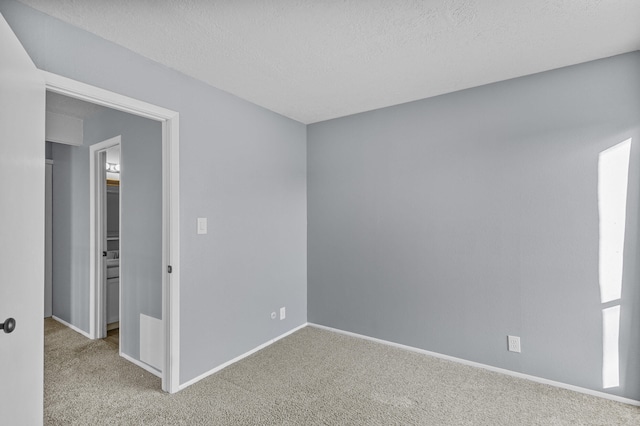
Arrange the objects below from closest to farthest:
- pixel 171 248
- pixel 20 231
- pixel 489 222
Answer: pixel 20 231, pixel 171 248, pixel 489 222

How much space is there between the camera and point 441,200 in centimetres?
289

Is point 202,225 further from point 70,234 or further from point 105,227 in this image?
point 70,234

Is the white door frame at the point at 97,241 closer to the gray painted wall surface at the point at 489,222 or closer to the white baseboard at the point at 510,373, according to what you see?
the gray painted wall surface at the point at 489,222

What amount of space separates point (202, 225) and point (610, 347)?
314cm

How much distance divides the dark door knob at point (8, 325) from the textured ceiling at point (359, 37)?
5.17 feet

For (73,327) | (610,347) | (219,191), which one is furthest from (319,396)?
(73,327)

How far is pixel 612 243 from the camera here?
2203 millimetres

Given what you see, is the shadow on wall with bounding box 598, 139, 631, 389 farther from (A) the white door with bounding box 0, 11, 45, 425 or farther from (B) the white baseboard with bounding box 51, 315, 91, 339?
(B) the white baseboard with bounding box 51, 315, 91, 339

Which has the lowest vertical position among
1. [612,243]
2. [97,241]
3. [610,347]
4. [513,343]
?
[513,343]

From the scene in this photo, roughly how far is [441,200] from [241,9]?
7.19 ft

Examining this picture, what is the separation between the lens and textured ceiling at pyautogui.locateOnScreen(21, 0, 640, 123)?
1.69 m

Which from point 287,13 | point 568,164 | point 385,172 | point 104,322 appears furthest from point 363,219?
point 104,322

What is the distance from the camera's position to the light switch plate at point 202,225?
2534 millimetres

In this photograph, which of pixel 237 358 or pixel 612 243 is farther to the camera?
pixel 237 358
